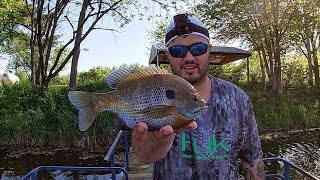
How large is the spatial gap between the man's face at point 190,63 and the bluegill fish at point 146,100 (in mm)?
228

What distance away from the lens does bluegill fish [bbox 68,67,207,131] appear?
1490 millimetres

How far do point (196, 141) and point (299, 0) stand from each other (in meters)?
21.2

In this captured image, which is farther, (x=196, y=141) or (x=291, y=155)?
(x=291, y=155)

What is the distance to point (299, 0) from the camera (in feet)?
66.9

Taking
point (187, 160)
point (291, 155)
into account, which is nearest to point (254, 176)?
point (187, 160)

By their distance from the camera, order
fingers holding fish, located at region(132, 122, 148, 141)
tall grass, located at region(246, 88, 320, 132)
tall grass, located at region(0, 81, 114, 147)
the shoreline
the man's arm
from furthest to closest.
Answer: tall grass, located at region(246, 88, 320, 132) < tall grass, located at region(0, 81, 114, 147) < the shoreline < the man's arm < fingers holding fish, located at region(132, 122, 148, 141)

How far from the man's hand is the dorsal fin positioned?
28 cm

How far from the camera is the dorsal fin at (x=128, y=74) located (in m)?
1.65

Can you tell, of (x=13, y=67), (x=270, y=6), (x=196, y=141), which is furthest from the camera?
(x=13, y=67)

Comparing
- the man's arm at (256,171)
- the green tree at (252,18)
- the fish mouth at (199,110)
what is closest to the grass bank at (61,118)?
the green tree at (252,18)

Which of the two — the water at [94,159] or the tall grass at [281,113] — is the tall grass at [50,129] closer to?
the water at [94,159]

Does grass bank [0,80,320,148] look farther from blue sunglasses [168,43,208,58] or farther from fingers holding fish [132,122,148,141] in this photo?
fingers holding fish [132,122,148,141]

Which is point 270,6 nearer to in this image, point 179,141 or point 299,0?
point 299,0

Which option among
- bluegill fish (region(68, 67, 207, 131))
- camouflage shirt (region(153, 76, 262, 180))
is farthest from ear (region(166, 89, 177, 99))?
camouflage shirt (region(153, 76, 262, 180))
